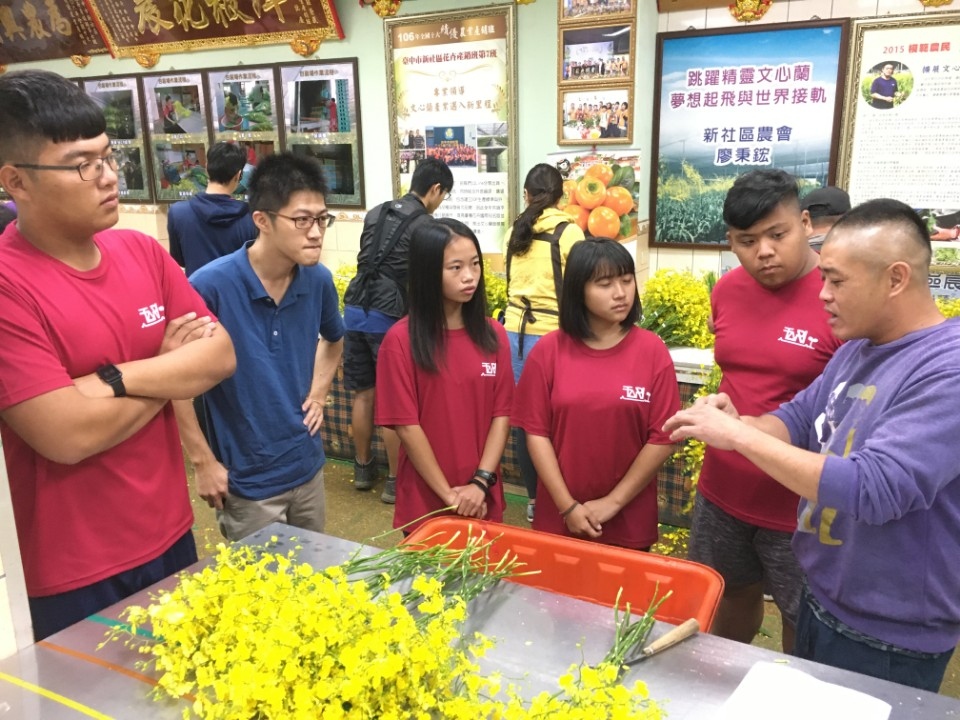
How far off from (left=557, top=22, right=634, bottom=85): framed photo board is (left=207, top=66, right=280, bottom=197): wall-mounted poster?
2.14m

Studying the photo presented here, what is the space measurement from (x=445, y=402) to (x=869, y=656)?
1144 millimetres

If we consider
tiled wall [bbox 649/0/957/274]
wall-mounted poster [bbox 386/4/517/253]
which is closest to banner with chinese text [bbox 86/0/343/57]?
wall-mounted poster [bbox 386/4/517/253]

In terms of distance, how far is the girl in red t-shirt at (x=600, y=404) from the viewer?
1.91m

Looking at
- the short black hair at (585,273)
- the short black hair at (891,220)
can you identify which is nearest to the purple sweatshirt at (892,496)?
the short black hair at (891,220)

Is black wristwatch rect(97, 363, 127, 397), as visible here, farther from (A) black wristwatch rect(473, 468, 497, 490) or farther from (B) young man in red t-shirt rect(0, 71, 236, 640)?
(A) black wristwatch rect(473, 468, 497, 490)

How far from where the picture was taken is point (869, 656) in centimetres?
131

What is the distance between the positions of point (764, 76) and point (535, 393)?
105 inches

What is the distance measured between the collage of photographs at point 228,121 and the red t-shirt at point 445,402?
292 cm

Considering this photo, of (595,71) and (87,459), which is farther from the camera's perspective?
(595,71)

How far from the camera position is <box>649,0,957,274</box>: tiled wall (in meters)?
3.43

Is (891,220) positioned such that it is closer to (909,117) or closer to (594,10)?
(909,117)

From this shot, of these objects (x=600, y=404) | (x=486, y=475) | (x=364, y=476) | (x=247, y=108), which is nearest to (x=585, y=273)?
A: (x=600, y=404)

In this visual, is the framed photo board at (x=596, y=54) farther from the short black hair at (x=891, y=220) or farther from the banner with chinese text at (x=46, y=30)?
the banner with chinese text at (x=46, y=30)

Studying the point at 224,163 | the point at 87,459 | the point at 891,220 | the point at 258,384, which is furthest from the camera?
the point at 224,163
